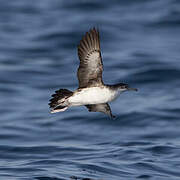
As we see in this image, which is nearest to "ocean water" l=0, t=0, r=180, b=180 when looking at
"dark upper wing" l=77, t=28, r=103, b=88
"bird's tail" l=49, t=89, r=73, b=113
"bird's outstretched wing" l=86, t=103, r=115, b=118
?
"bird's outstretched wing" l=86, t=103, r=115, b=118

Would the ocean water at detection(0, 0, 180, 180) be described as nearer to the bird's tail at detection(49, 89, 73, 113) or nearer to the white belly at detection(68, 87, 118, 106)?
the bird's tail at detection(49, 89, 73, 113)

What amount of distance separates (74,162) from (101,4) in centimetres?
1463

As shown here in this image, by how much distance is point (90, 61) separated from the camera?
11.2 meters

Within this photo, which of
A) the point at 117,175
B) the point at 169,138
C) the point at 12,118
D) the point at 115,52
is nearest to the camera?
the point at 117,175

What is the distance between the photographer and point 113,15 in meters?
28.3

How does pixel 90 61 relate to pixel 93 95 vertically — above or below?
above

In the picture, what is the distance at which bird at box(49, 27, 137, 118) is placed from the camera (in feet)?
36.3

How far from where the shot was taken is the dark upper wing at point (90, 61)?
433 inches

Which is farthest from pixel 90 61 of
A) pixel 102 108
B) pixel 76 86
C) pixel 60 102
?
pixel 76 86

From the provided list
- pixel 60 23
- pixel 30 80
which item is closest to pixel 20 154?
pixel 30 80

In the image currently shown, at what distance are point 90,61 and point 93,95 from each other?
565mm

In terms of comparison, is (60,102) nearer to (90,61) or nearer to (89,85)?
(89,85)

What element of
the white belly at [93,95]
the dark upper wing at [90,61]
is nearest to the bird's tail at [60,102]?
the white belly at [93,95]

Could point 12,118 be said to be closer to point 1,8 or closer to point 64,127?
point 64,127
